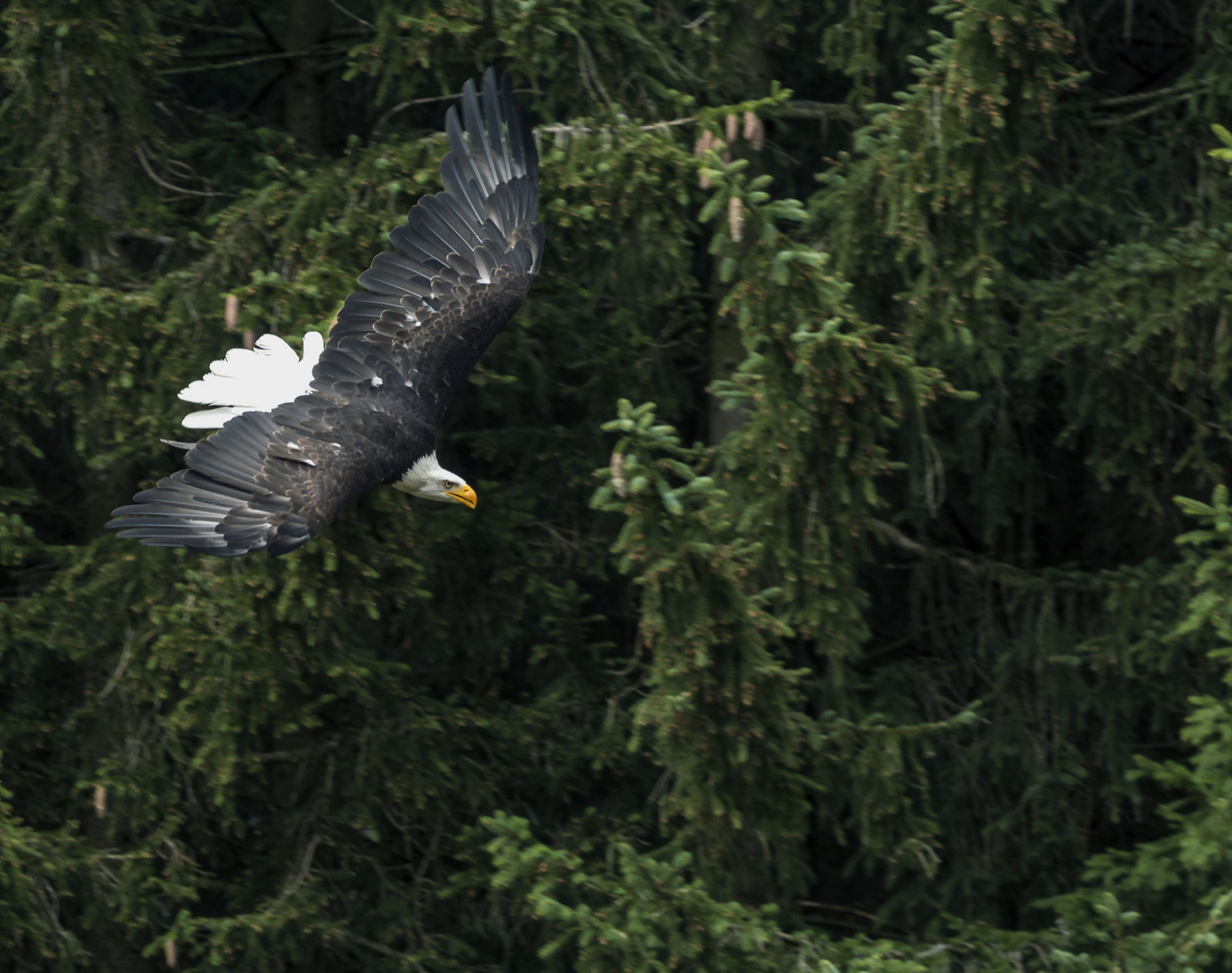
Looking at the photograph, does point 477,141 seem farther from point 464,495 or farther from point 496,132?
point 464,495

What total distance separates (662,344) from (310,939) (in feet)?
10.2

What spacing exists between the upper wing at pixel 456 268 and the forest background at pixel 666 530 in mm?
137

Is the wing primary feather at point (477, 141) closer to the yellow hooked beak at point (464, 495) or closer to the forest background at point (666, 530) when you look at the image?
the forest background at point (666, 530)

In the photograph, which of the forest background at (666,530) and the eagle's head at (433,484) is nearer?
the forest background at (666,530)

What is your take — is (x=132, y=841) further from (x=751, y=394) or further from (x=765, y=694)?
(x=751, y=394)

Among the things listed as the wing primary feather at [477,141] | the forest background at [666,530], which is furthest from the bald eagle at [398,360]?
the forest background at [666,530]

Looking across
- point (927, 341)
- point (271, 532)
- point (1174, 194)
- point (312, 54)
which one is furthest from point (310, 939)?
point (1174, 194)

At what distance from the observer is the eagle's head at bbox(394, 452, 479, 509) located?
237 inches

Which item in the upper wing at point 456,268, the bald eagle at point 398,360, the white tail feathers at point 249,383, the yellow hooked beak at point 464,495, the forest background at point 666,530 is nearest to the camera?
the bald eagle at point 398,360

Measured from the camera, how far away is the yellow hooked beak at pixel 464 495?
6289mm

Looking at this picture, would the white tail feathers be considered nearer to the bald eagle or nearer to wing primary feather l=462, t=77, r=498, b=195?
the bald eagle

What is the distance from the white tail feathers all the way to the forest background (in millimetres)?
164

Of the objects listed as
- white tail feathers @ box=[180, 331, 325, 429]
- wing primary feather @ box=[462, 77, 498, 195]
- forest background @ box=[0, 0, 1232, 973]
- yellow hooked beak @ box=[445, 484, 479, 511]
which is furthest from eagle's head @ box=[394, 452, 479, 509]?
wing primary feather @ box=[462, 77, 498, 195]

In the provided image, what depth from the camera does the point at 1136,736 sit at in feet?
23.7
